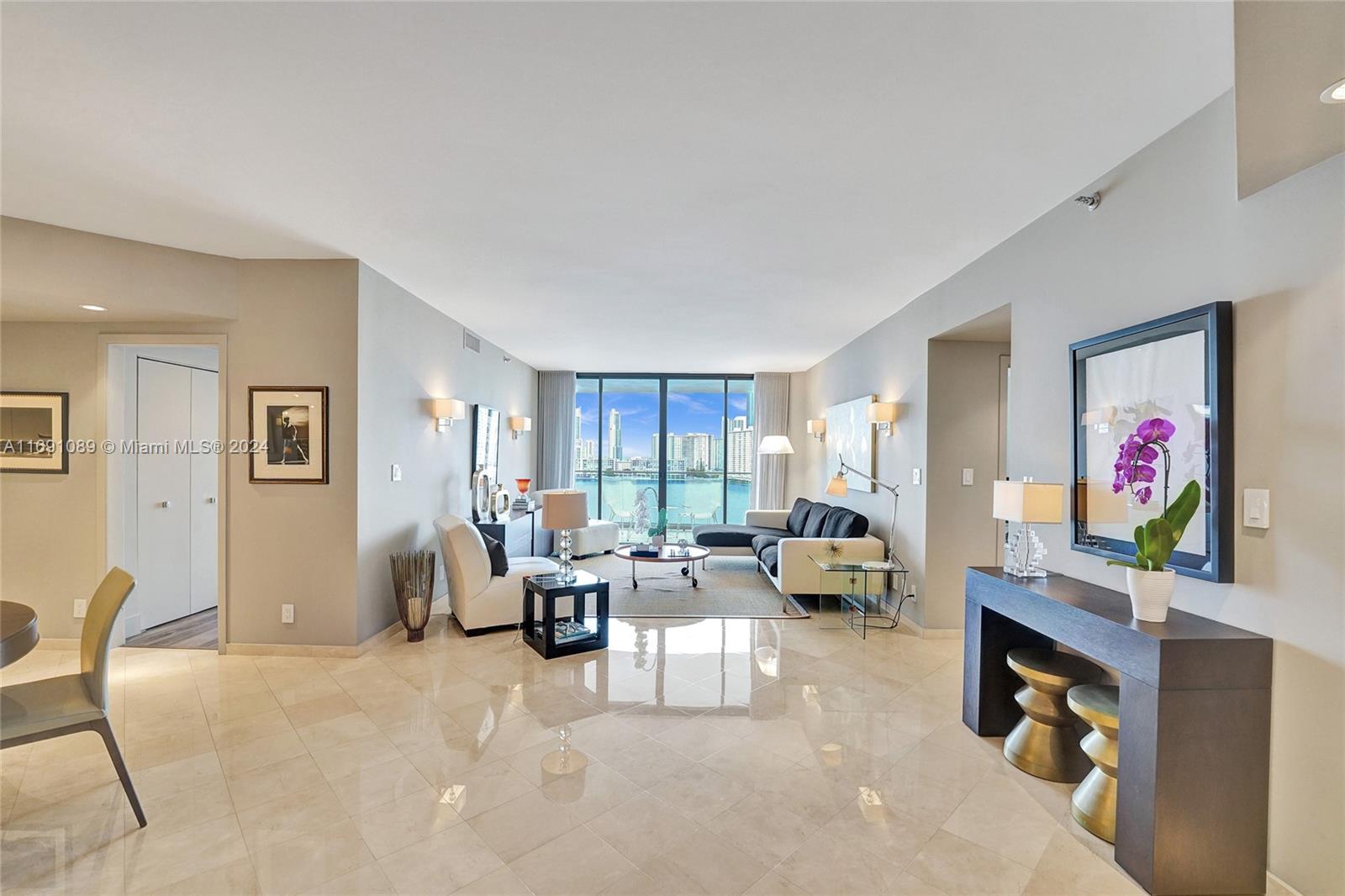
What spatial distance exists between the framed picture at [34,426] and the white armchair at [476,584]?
8.43 feet

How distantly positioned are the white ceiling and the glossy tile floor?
259cm

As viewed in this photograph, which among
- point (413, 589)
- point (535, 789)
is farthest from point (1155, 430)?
point (413, 589)

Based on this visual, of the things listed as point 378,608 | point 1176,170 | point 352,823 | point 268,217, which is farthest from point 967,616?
point 268,217

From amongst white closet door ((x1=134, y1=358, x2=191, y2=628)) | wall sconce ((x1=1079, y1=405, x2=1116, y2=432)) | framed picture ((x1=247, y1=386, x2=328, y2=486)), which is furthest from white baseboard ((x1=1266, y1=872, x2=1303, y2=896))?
white closet door ((x1=134, y1=358, x2=191, y2=628))

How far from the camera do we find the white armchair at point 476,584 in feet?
14.5

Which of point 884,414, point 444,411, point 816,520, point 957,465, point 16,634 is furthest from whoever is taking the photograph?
point 816,520

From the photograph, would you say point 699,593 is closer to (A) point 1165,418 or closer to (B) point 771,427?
(B) point 771,427

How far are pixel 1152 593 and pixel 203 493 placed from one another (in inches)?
245

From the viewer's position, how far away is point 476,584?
4434 millimetres

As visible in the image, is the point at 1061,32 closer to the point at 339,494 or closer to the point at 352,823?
the point at 352,823

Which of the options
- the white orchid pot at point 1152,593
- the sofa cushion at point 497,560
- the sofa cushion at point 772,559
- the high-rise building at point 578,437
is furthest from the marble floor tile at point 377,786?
the high-rise building at point 578,437

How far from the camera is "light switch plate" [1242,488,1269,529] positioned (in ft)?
6.23

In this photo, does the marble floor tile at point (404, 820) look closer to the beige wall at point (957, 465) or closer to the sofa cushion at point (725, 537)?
the beige wall at point (957, 465)

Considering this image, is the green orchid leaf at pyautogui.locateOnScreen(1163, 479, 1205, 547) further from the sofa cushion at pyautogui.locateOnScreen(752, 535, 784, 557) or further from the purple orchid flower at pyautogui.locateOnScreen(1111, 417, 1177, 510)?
the sofa cushion at pyautogui.locateOnScreen(752, 535, 784, 557)
